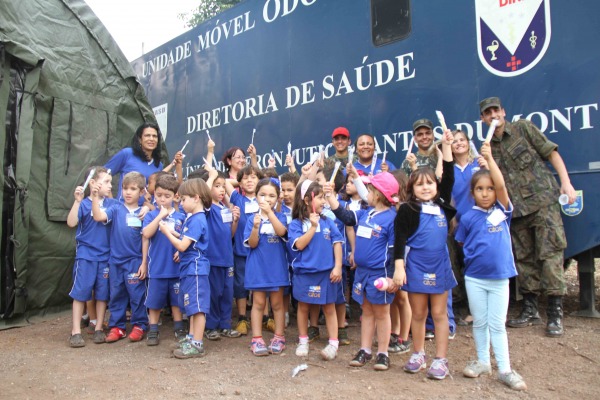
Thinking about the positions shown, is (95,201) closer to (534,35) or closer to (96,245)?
(96,245)

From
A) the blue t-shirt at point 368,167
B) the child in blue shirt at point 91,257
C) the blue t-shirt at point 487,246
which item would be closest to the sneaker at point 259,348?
the child in blue shirt at point 91,257

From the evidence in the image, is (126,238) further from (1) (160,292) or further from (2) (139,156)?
(2) (139,156)

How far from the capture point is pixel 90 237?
4172 mm

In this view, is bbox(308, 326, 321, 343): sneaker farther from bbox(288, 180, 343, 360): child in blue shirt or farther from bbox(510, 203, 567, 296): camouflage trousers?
bbox(510, 203, 567, 296): camouflage trousers

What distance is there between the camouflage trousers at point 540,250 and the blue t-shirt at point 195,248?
224cm

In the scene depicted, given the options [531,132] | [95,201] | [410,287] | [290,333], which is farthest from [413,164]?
[95,201]

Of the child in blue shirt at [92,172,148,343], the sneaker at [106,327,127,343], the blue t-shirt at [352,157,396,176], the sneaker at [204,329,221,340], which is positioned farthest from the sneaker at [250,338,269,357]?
the blue t-shirt at [352,157,396,176]

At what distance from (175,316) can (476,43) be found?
3.07 metres

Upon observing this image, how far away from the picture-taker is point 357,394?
107 inches

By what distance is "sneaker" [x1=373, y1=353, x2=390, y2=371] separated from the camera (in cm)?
308

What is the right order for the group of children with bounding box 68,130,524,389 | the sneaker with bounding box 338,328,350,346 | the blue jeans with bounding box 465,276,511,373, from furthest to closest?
the sneaker with bounding box 338,328,350,346 → the group of children with bounding box 68,130,524,389 → the blue jeans with bounding box 465,276,511,373

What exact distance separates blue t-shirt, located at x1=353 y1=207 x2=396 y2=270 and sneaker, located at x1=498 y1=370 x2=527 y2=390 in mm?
874

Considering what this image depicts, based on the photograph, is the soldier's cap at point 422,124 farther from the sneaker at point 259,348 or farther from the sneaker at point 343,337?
the sneaker at point 259,348

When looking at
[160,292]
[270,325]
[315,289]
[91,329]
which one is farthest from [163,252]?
[315,289]
